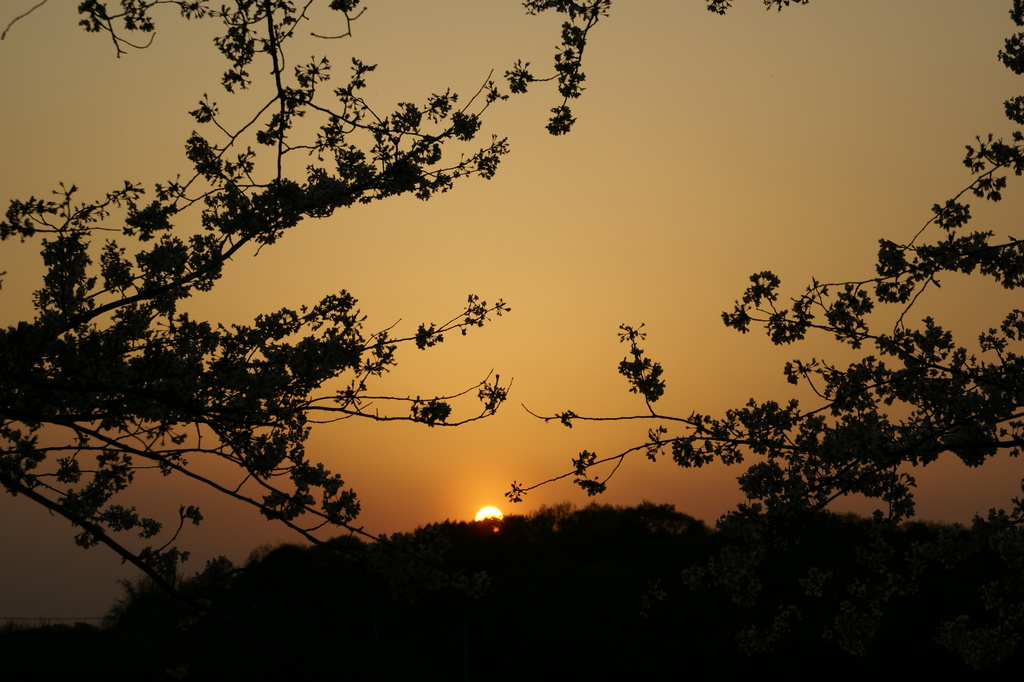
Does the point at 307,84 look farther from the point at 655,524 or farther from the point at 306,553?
the point at 655,524

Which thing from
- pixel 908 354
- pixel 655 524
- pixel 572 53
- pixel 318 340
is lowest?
pixel 908 354

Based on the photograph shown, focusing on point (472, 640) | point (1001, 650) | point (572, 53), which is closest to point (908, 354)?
point (1001, 650)

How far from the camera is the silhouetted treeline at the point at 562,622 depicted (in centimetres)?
4475

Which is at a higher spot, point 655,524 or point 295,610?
point 655,524

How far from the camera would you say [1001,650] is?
1000 centimetres

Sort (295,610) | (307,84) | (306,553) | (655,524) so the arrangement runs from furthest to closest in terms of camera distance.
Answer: (655,524) < (306,553) < (295,610) < (307,84)

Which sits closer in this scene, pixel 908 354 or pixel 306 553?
pixel 908 354

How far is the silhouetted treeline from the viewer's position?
44.8m

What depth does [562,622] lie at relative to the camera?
5872cm

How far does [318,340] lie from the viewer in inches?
416

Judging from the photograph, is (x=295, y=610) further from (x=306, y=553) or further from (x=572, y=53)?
(x=572, y=53)

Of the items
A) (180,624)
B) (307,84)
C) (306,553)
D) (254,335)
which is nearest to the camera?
(180,624)

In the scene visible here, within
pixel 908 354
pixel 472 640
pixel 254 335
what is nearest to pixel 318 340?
pixel 254 335

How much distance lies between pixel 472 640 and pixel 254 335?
5395 cm
